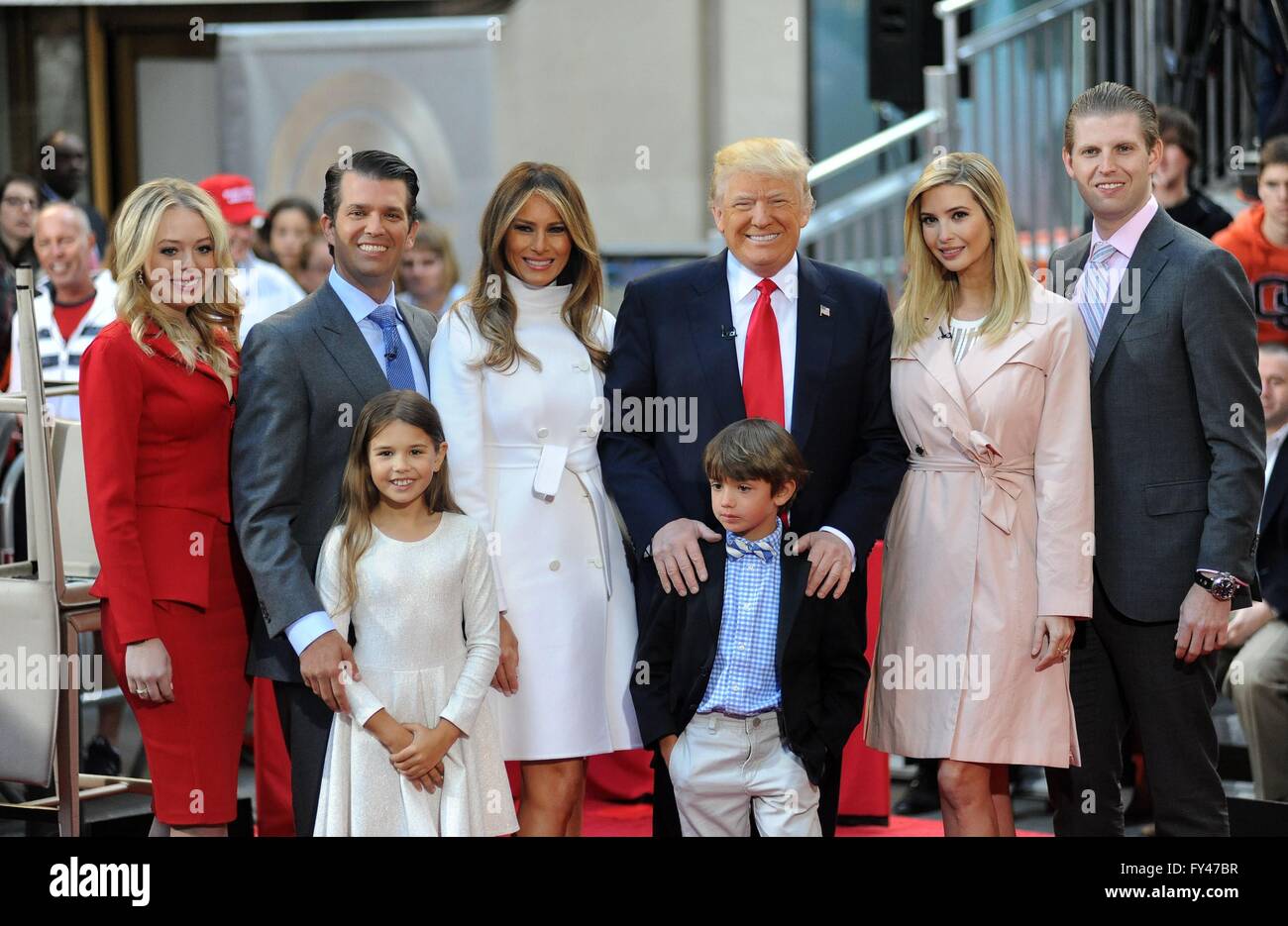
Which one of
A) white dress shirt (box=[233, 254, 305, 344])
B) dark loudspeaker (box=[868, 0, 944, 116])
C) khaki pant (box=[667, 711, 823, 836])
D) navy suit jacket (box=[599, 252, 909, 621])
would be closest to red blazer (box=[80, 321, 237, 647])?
navy suit jacket (box=[599, 252, 909, 621])

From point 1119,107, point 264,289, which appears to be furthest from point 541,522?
point 264,289

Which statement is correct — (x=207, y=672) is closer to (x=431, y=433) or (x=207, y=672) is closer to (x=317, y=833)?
(x=317, y=833)

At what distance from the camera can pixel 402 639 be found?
3.50 metres

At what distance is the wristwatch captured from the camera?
363 cm

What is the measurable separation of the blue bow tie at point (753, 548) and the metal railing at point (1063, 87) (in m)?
4.22

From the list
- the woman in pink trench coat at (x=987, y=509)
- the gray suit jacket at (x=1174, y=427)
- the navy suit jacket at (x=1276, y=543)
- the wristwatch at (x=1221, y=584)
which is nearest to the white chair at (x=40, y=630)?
the woman in pink trench coat at (x=987, y=509)

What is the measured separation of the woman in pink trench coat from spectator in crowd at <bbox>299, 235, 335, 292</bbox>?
12.3 ft

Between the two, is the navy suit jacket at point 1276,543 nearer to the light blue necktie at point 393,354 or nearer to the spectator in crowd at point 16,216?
the light blue necktie at point 393,354

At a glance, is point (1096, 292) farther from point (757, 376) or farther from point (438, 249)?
point (438, 249)

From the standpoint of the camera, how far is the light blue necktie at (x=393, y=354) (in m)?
3.73

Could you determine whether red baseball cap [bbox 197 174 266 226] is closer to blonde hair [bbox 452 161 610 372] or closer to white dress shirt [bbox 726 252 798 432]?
blonde hair [bbox 452 161 610 372]

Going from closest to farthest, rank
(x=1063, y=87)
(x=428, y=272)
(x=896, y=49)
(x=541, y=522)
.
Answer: (x=541, y=522), (x=428, y=272), (x=1063, y=87), (x=896, y=49)

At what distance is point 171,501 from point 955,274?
1912 mm
